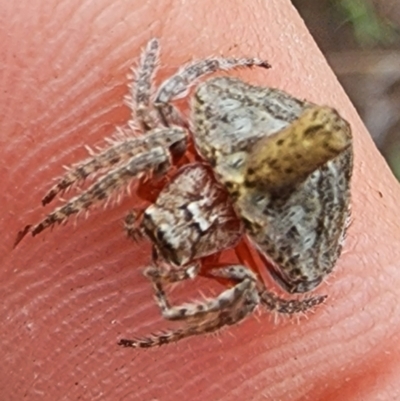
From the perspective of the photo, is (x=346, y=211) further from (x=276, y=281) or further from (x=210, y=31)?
(x=210, y=31)

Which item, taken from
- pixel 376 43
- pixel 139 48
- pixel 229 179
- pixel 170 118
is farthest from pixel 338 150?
pixel 376 43

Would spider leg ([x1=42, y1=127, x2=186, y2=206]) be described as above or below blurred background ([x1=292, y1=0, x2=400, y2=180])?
above

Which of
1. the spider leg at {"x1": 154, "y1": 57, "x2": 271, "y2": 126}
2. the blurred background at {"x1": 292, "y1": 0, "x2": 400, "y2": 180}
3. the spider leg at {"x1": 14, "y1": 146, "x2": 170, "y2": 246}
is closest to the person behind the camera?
the spider leg at {"x1": 14, "y1": 146, "x2": 170, "y2": 246}

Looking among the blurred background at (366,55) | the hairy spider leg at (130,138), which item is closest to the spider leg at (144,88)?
the hairy spider leg at (130,138)

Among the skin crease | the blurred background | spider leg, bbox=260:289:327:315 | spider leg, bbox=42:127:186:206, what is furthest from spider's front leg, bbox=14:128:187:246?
the blurred background

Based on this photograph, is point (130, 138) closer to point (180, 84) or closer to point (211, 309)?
point (180, 84)

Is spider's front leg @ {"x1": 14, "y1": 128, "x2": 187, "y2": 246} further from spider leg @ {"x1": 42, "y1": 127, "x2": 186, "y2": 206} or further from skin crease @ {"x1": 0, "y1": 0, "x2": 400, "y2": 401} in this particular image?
skin crease @ {"x1": 0, "y1": 0, "x2": 400, "y2": 401}

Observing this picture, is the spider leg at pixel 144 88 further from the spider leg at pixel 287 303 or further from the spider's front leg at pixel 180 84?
the spider leg at pixel 287 303

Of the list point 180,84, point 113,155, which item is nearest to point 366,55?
point 180,84
